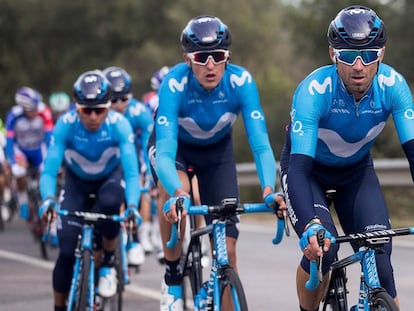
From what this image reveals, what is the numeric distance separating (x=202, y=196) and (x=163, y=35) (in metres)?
50.8

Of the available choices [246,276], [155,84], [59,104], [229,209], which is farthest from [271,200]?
[59,104]

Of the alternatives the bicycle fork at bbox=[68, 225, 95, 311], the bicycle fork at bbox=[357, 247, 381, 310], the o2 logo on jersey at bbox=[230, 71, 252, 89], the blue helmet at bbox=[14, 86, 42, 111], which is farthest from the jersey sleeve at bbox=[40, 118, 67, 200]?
the blue helmet at bbox=[14, 86, 42, 111]

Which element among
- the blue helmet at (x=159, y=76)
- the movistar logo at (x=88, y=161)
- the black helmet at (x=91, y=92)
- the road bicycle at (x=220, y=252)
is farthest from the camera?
the blue helmet at (x=159, y=76)

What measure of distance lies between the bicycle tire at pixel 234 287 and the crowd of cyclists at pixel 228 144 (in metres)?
0.37

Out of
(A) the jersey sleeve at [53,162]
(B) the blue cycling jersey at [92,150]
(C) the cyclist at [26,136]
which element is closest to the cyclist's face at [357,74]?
(B) the blue cycling jersey at [92,150]

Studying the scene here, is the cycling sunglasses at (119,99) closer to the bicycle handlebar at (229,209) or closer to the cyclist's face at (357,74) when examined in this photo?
the bicycle handlebar at (229,209)

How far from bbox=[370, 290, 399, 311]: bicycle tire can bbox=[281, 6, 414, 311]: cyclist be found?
11.6 inches

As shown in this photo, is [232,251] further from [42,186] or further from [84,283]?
[42,186]

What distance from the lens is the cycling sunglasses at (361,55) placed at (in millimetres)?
5172

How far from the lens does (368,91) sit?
5.41 m

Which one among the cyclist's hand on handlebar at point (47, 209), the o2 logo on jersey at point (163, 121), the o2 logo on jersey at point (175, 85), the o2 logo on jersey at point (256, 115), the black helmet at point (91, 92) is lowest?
the cyclist's hand on handlebar at point (47, 209)

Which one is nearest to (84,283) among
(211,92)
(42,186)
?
(42,186)

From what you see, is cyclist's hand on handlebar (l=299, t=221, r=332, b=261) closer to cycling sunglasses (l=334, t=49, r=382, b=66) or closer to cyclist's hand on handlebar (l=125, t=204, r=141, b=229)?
cycling sunglasses (l=334, t=49, r=382, b=66)

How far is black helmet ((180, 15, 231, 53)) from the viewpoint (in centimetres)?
633
